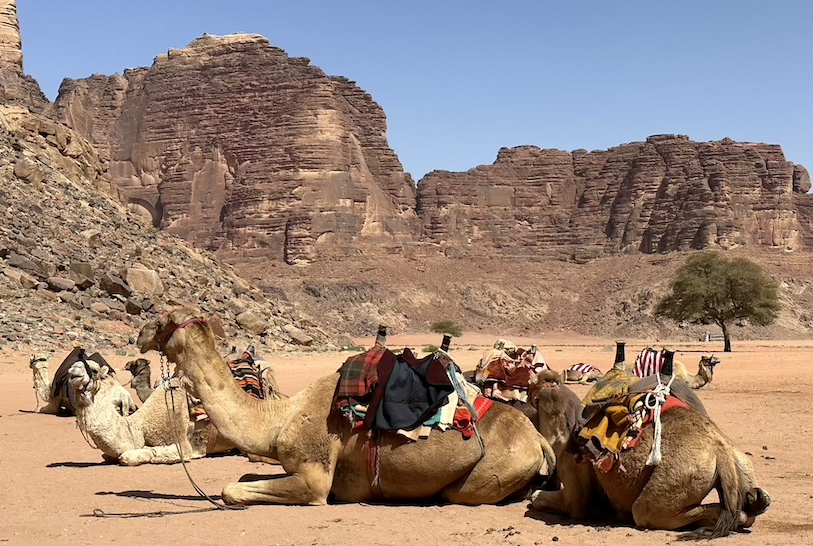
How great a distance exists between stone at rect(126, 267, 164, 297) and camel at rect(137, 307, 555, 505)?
24251 mm

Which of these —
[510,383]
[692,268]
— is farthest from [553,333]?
[510,383]

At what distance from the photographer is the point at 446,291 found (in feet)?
337

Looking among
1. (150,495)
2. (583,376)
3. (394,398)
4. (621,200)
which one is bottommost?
(583,376)

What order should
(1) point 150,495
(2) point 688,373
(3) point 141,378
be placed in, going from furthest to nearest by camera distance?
(2) point 688,373 < (3) point 141,378 < (1) point 150,495

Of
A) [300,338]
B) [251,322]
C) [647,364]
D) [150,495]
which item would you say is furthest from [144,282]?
[150,495]

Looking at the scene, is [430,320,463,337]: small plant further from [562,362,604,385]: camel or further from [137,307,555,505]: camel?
[137,307,555,505]: camel

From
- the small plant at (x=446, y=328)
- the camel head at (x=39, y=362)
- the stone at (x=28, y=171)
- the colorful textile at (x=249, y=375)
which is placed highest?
the stone at (x=28, y=171)

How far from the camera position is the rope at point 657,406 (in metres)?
6.84

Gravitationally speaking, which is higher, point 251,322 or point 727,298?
point 727,298

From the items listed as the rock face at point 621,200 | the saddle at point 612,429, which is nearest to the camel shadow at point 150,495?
the saddle at point 612,429

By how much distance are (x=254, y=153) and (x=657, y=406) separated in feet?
365

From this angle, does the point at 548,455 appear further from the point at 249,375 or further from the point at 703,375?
the point at 703,375

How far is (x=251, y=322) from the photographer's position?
33.2m

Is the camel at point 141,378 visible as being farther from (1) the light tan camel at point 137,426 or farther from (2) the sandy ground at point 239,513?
(1) the light tan camel at point 137,426
